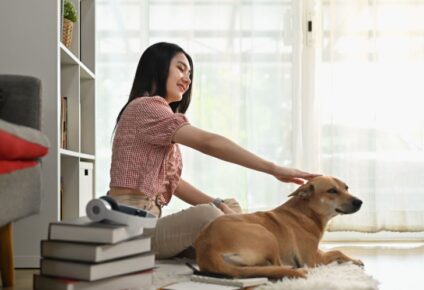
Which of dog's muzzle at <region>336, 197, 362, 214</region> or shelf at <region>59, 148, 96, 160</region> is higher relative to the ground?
shelf at <region>59, 148, 96, 160</region>

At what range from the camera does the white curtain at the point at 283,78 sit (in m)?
4.08

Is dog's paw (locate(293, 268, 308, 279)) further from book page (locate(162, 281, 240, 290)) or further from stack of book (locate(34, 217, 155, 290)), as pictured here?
stack of book (locate(34, 217, 155, 290))

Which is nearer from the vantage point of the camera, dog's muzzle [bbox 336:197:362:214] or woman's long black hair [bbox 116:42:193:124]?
dog's muzzle [bbox 336:197:362:214]

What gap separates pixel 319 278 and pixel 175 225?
73 cm

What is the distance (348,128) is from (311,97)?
0.30 meters

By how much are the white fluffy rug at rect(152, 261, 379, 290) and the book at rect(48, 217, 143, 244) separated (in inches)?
12.1

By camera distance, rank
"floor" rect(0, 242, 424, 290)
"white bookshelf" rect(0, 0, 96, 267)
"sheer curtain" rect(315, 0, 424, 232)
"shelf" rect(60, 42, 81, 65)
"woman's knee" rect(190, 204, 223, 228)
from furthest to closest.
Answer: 1. "sheer curtain" rect(315, 0, 424, 232)
2. "shelf" rect(60, 42, 81, 65)
3. "white bookshelf" rect(0, 0, 96, 267)
4. "woman's knee" rect(190, 204, 223, 228)
5. "floor" rect(0, 242, 424, 290)

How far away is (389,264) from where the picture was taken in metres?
2.86

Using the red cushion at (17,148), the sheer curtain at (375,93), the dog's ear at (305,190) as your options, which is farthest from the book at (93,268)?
the sheer curtain at (375,93)

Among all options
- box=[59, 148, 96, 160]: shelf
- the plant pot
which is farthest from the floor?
the plant pot

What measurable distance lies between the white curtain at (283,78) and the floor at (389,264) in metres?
0.52

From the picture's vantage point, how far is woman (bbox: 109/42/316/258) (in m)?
2.45

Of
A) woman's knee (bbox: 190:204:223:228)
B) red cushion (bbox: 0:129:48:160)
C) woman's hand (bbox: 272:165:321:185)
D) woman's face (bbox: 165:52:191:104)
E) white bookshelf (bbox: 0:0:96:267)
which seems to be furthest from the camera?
woman's face (bbox: 165:52:191:104)

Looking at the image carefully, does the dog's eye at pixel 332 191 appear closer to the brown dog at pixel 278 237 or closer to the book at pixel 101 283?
the brown dog at pixel 278 237
